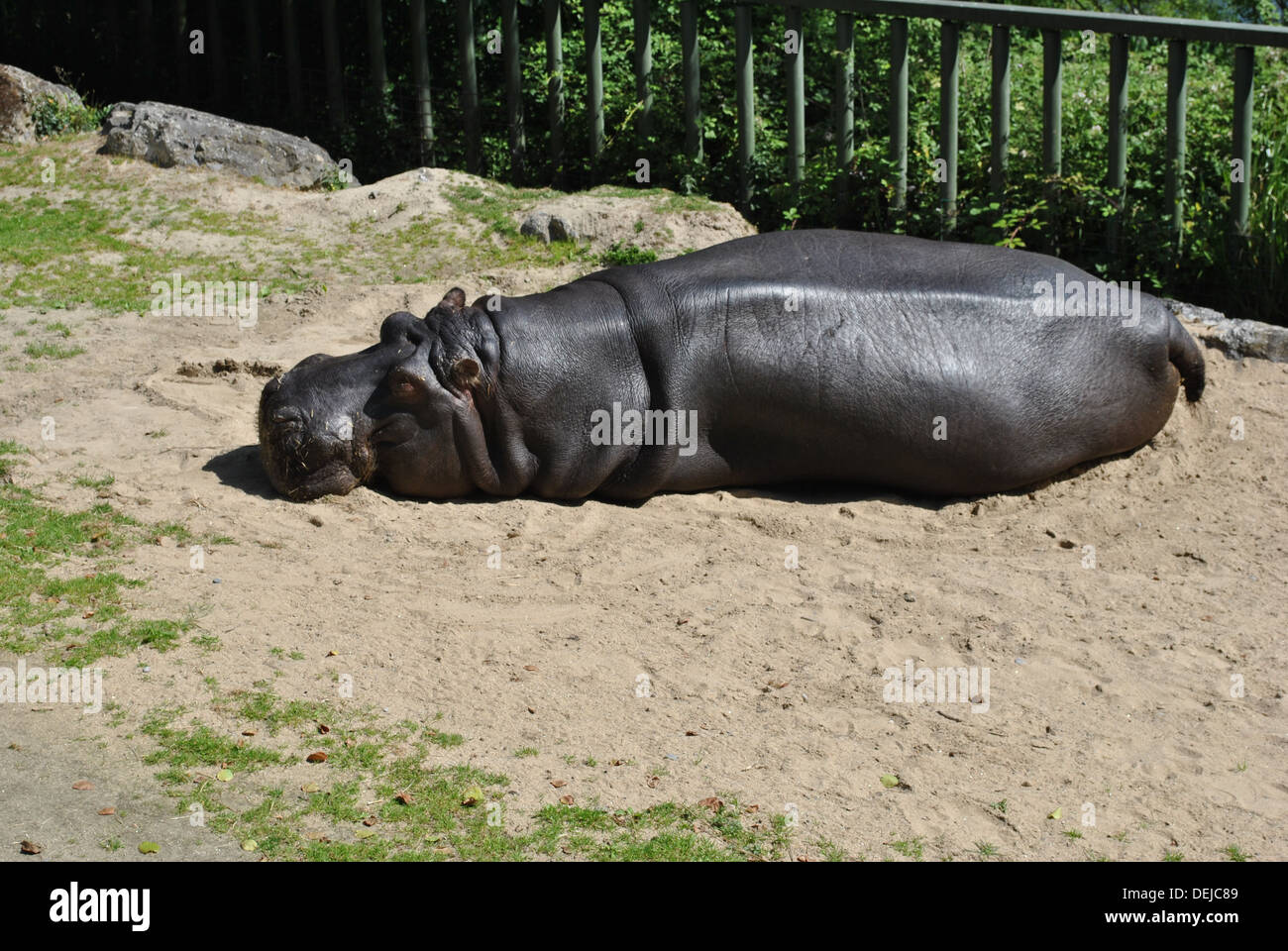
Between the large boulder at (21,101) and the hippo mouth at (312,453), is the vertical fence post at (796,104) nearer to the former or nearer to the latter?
the hippo mouth at (312,453)

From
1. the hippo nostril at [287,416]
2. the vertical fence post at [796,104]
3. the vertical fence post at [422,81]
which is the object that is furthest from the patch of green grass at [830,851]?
the vertical fence post at [422,81]

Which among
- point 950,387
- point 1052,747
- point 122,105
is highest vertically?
point 122,105

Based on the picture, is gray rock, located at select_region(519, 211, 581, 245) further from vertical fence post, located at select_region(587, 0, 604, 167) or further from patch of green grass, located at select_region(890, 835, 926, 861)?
patch of green grass, located at select_region(890, 835, 926, 861)

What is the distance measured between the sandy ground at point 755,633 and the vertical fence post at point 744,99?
14.0 feet

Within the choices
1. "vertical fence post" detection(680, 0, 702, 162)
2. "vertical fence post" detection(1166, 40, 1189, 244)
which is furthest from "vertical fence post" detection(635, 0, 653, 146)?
"vertical fence post" detection(1166, 40, 1189, 244)

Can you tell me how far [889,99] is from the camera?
10.5 metres

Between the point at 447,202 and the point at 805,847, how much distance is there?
24.6ft

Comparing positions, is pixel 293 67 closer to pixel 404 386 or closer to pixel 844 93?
pixel 844 93

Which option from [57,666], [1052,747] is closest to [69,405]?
[57,666]

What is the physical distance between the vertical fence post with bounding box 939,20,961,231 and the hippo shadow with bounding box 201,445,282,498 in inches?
217

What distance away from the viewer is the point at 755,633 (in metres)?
5.84

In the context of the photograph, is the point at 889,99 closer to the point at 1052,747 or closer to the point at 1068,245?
the point at 1068,245

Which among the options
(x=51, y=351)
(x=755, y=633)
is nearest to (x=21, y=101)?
(x=51, y=351)

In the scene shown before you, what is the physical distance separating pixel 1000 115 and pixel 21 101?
8036 mm
